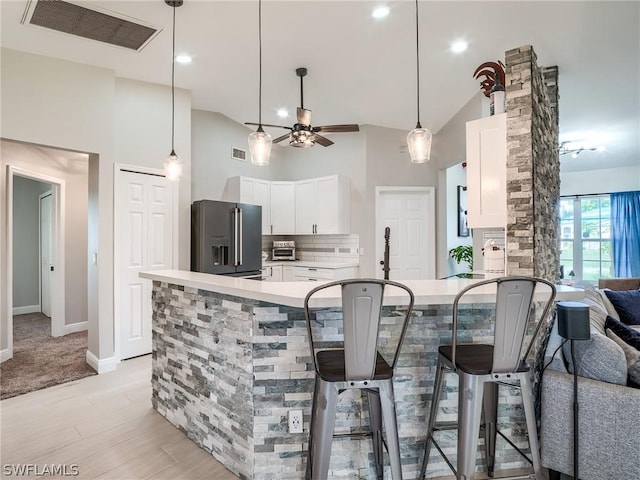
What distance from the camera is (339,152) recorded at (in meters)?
5.66

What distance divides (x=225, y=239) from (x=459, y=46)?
3396 mm

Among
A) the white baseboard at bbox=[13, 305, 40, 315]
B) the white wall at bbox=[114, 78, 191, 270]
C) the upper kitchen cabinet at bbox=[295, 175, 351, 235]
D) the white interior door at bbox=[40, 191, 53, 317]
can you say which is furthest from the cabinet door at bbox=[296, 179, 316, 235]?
the white baseboard at bbox=[13, 305, 40, 315]

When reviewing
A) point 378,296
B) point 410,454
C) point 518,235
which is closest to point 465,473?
point 410,454

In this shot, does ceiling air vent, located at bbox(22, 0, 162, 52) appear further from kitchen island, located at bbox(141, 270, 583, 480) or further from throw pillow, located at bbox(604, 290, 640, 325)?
throw pillow, located at bbox(604, 290, 640, 325)

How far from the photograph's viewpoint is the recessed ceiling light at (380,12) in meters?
2.99

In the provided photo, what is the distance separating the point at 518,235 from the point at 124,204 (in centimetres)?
376

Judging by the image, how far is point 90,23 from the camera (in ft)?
9.44

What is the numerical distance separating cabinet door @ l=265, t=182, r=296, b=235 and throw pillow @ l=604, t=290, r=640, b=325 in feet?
14.2

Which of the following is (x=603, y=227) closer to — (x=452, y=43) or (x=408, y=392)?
(x=452, y=43)

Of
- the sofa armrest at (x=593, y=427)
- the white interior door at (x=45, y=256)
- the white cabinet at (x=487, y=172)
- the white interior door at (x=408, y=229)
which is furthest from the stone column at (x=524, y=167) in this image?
the white interior door at (x=45, y=256)

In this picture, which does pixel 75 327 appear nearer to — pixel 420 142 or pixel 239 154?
pixel 239 154

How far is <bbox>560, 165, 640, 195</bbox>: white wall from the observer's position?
654cm

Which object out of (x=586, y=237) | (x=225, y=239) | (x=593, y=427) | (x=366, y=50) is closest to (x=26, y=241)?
(x=225, y=239)

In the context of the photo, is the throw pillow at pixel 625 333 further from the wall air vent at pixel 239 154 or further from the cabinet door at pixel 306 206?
the wall air vent at pixel 239 154
